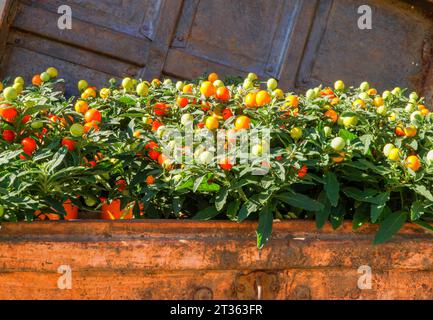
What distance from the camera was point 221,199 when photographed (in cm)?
144

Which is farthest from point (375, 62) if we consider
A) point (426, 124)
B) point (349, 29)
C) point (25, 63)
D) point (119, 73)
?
point (426, 124)

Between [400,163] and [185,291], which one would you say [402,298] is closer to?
[400,163]

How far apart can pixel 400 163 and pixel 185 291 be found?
59 cm

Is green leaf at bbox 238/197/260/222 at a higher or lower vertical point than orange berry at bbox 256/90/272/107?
lower

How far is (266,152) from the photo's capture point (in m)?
1.43

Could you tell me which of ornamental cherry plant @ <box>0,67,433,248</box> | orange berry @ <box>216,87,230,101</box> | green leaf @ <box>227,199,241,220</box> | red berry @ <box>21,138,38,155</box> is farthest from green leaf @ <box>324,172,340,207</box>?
red berry @ <box>21,138,38,155</box>

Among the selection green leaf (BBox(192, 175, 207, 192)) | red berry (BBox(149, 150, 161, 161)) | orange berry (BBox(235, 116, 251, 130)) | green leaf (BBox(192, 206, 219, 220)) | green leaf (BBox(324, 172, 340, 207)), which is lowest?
green leaf (BBox(192, 206, 219, 220))

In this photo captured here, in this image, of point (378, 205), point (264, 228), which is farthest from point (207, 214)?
point (378, 205)

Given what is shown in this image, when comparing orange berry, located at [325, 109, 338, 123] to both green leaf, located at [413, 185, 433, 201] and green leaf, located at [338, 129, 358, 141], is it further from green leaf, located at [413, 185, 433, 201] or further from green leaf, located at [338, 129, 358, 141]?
green leaf, located at [413, 185, 433, 201]

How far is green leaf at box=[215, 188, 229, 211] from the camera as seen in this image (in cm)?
143

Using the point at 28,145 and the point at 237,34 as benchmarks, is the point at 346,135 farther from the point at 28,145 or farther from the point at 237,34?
the point at 237,34

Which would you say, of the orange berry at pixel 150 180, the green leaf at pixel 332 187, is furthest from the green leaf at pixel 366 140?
the orange berry at pixel 150 180

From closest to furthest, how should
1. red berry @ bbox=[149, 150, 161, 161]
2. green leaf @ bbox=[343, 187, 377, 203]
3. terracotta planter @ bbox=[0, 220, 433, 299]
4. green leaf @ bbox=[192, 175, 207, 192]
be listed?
terracotta planter @ bbox=[0, 220, 433, 299]
green leaf @ bbox=[192, 175, 207, 192]
green leaf @ bbox=[343, 187, 377, 203]
red berry @ bbox=[149, 150, 161, 161]

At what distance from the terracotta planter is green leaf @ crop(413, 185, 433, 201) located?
106mm
